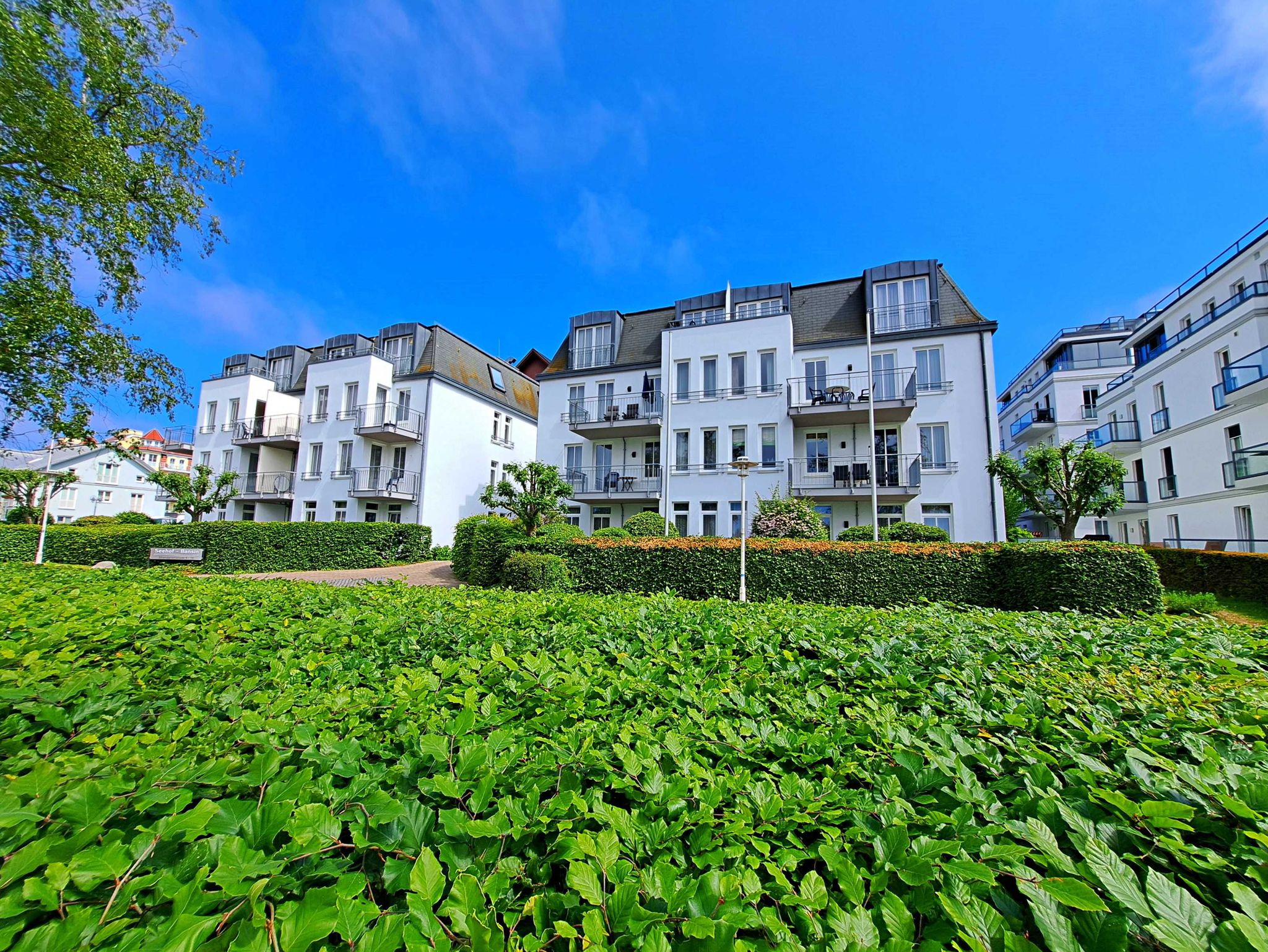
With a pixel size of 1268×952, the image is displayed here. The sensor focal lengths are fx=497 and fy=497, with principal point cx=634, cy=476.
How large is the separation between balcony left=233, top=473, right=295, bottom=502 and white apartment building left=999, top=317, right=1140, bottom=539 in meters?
46.6

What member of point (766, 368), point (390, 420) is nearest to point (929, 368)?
point (766, 368)

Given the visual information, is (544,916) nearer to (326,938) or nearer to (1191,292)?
(326,938)

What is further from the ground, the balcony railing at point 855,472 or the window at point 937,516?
the balcony railing at point 855,472

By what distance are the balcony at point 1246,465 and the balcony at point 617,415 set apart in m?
23.8

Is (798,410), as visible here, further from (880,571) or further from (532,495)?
(532,495)

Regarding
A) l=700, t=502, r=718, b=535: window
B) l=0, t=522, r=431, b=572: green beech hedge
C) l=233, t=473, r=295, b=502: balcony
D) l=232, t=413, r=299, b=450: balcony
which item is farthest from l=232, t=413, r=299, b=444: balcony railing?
l=700, t=502, r=718, b=535: window

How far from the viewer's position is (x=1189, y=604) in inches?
404

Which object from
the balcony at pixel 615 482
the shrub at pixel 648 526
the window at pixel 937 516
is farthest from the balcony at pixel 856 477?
the balcony at pixel 615 482

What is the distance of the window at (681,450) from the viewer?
23.4 m

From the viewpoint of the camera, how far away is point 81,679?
2.03 metres

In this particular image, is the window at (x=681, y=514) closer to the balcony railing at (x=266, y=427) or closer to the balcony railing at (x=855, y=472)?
the balcony railing at (x=855, y=472)

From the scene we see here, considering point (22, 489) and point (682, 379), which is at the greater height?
point (682, 379)

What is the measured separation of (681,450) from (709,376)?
381 cm

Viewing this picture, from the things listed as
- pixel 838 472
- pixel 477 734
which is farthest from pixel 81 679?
pixel 838 472
